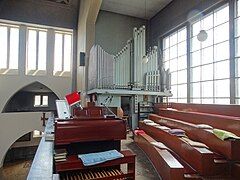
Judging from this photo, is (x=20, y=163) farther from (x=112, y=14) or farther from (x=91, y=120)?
(x=91, y=120)

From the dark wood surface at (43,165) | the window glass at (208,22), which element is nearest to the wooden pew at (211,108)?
the window glass at (208,22)

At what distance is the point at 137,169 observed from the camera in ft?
9.15

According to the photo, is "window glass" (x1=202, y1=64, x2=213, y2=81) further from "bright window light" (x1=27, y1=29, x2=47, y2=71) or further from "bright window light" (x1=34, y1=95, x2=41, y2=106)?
"bright window light" (x1=34, y1=95, x2=41, y2=106)

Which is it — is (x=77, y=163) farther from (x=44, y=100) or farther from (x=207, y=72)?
(x=44, y=100)

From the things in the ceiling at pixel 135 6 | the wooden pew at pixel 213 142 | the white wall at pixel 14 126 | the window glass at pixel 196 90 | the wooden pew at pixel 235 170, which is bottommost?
the white wall at pixel 14 126

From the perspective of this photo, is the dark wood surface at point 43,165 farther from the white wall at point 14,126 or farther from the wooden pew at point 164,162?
the white wall at point 14,126

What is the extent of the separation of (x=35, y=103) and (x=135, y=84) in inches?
278

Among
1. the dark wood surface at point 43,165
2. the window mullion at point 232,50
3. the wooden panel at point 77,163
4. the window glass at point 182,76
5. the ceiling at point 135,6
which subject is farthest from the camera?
the ceiling at point 135,6

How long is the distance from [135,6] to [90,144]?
5480 millimetres

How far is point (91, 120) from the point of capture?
8.16ft

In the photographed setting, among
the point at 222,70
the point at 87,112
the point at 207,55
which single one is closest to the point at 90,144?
the point at 87,112

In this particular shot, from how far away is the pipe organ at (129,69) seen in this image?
15.9ft

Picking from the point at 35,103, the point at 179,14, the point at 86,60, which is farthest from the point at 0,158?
the point at 179,14

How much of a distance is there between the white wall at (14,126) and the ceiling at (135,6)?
5.32 m
